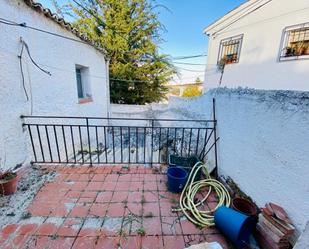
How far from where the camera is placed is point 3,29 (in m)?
2.19

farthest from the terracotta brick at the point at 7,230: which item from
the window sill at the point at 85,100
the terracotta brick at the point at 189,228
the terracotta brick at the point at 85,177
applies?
the window sill at the point at 85,100

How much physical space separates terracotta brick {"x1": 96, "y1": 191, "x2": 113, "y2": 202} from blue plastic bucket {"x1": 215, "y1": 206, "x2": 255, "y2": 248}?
4.16 feet

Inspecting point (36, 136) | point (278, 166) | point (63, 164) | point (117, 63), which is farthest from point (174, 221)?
point (117, 63)

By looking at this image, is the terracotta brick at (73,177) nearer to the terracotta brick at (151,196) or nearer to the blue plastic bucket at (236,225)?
the terracotta brick at (151,196)

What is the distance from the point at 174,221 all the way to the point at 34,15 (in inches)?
147

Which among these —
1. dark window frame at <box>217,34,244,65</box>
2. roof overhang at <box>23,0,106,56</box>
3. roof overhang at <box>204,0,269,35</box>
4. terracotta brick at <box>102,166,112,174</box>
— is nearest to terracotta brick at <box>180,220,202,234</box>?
terracotta brick at <box>102,166,112,174</box>

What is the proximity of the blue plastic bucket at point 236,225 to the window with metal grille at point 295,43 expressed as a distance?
14.7 feet

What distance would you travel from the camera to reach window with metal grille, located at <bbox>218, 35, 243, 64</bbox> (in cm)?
575

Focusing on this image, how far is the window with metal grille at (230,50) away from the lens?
5.75m

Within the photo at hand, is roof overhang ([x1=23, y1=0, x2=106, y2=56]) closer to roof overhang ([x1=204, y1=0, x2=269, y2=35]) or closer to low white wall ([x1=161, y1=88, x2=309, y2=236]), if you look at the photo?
low white wall ([x1=161, y1=88, x2=309, y2=236])

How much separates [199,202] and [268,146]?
1.01m

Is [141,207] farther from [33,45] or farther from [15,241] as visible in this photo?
[33,45]

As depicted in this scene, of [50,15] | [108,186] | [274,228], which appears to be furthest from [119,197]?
[50,15]

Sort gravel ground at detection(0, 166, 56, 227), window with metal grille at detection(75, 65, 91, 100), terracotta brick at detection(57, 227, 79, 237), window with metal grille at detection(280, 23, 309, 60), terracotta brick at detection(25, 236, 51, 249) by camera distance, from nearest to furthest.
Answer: terracotta brick at detection(25, 236, 51, 249) → terracotta brick at detection(57, 227, 79, 237) → gravel ground at detection(0, 166, 56, 227) → window with metal grille at detection(280, 23, 309, 60) → window with metal grille at detection(75, 65, 91, 100)
